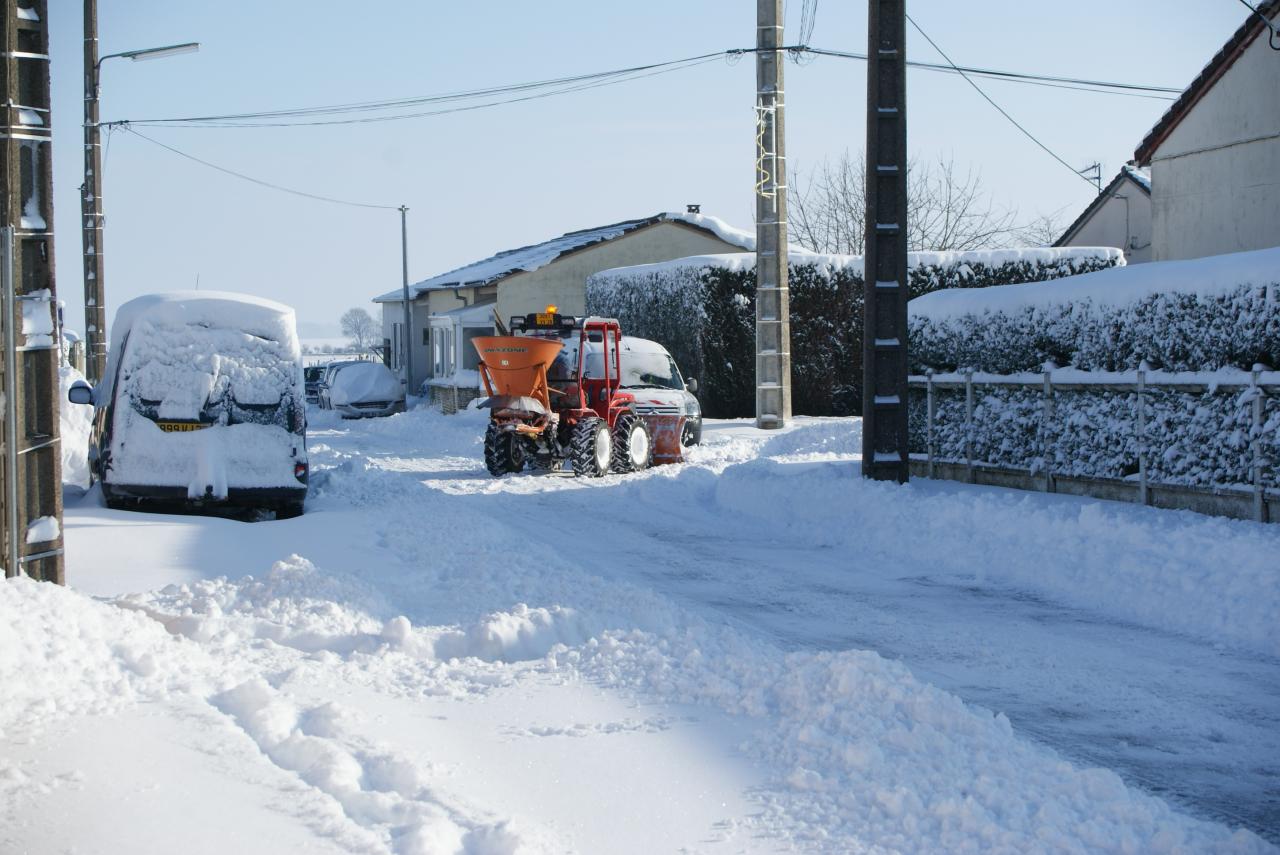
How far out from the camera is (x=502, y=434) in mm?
20406

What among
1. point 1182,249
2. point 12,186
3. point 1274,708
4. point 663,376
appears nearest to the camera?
point 1274,708

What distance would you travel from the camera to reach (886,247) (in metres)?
16.1

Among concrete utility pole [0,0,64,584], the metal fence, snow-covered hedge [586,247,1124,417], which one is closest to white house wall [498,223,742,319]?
snow-covered hedge [586,247,1124,417]

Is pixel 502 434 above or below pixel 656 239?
Result: below

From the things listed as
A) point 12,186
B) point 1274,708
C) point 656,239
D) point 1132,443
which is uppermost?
point 656,239

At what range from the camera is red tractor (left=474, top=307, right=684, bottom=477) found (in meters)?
20.0

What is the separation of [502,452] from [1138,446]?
385 inches

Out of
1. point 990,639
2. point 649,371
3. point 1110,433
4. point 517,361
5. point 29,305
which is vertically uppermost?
point 29,305

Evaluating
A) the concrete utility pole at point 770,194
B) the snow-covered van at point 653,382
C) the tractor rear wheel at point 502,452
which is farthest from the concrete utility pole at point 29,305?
the concrete utility pole at point 770,194

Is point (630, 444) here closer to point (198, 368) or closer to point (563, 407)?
point (563, 407)

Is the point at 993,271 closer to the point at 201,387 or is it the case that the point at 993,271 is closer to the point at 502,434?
the point at 502,434

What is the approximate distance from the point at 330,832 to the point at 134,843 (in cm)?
66

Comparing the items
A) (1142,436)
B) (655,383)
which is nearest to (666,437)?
(655,383)

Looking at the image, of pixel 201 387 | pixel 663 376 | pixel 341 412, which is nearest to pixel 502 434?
pixel 663 376
